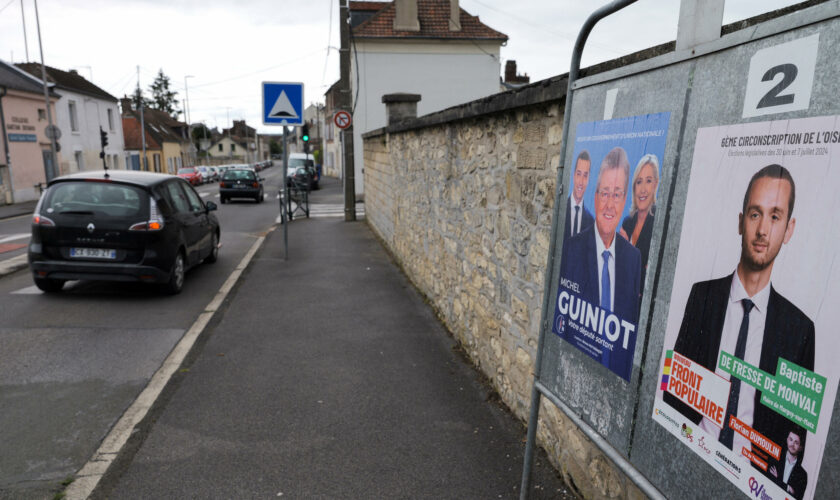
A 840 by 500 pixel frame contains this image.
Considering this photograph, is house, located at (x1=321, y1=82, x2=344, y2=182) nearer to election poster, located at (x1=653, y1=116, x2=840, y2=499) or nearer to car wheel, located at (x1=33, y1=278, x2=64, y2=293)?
car wheel, located at (x1=33, y1=278, x2=64, y2=293)

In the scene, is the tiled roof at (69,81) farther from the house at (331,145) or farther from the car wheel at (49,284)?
the car wheel at (49,284)

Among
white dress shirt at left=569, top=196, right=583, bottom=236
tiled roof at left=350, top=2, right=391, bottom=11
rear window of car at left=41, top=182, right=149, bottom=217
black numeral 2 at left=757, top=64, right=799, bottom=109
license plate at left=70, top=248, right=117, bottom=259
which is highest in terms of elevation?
tiled roof at left=350, top=2, right=391, bottom=11

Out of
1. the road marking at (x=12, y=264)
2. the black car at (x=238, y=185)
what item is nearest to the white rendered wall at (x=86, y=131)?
the black car at (x=238, y=185)

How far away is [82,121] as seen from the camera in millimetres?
37688

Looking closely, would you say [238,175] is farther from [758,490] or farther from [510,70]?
[510,70]

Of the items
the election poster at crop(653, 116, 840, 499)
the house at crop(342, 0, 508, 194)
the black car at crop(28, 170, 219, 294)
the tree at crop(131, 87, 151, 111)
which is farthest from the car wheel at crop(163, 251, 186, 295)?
the tree at crop(131, 87, 151, 111)

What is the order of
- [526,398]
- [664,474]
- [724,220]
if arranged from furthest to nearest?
1. [526,398]
2. [664,474]
3. [724,220]

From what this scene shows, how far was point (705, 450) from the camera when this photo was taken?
5.60ft

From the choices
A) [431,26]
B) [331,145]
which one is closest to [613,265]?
[431,26]

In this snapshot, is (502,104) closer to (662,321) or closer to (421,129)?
(662,321)

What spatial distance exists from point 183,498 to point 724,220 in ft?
10.1

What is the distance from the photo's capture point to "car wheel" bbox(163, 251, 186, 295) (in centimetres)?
797

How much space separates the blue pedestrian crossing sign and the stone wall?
360 centimetres

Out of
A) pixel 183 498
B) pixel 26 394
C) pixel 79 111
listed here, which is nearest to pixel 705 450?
pixel 183 498
